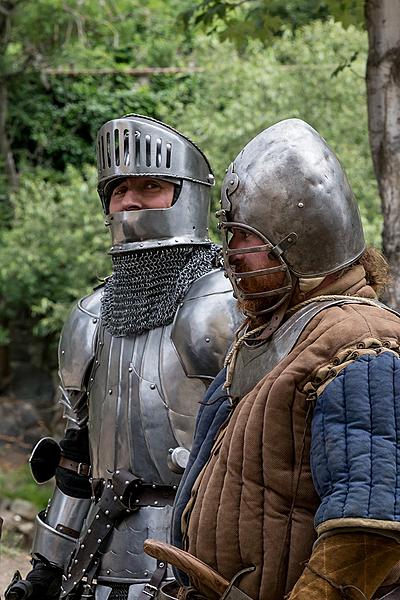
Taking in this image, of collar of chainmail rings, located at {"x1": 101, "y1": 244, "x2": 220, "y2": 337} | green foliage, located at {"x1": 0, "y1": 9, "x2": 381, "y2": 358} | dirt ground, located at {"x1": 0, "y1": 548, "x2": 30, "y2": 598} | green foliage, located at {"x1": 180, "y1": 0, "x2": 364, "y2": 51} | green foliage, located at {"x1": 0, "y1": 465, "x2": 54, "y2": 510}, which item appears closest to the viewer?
collar of chainmail rings, located at {"x1": 101, "y1": 244, "x2": 220, "y2": 337}

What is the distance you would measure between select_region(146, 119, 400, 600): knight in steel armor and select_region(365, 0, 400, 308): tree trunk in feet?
7.01

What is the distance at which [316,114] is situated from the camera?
436 inches

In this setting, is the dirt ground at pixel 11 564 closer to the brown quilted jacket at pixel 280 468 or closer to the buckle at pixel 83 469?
the buckle at pixel 83 469

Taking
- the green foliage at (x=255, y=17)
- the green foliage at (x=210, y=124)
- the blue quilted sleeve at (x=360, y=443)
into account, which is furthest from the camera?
the green foliage at (x=210, y=124)

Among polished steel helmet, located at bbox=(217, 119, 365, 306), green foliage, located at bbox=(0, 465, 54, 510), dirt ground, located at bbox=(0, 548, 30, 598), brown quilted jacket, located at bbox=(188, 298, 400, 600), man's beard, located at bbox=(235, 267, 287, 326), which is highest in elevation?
polished steel helmet, located at bbox=(217, 119, 365, 306)

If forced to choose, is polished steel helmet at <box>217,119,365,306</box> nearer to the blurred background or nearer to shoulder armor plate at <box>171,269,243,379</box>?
shoulder armor plate at <box>171,269,243,379</box>

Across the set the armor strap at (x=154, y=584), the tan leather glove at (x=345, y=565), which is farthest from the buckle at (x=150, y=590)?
the tan leather glove at (x=345, y=565)

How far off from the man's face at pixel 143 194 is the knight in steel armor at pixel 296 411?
3.99 feet

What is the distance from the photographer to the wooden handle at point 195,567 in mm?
2418

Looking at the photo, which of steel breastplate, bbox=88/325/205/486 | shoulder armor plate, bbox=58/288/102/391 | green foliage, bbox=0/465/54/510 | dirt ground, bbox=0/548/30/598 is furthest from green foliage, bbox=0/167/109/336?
steel breastplate, bbox=88/325/205/486

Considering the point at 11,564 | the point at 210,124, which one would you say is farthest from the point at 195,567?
the point at 210,124

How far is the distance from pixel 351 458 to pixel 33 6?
1253 cm

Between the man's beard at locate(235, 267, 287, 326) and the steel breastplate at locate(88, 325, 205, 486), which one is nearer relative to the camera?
the man's beard at locate(235, 267, 287, 326)

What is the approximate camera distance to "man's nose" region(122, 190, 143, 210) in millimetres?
3939
